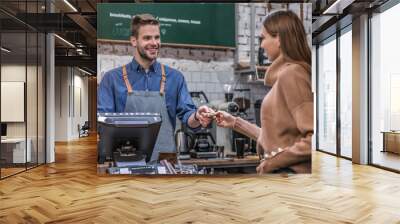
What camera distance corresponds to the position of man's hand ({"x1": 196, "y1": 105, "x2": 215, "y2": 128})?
592 cm

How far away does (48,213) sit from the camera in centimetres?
399

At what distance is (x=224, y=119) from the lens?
5.93 metres

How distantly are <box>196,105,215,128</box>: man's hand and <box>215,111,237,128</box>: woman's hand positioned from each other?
3.8 inches

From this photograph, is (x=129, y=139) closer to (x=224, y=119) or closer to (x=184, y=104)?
(x=184, y=104)

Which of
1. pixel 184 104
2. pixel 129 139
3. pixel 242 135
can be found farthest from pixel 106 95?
pixel 242 135

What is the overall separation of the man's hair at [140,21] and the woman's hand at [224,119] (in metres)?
1.65

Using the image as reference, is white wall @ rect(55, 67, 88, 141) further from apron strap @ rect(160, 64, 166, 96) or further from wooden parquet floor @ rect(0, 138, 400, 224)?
apron strap @ rect(160, 64, 166, 96)

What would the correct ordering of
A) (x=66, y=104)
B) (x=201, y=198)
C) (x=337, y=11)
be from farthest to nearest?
(x=66, y=104) → (x=337, y=11) → (x=201, y=198)

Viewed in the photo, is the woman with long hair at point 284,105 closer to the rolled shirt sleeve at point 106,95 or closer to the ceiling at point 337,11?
the ceiling at point 337,11

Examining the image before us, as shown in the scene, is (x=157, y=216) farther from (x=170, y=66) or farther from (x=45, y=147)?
(x=45, y=147)

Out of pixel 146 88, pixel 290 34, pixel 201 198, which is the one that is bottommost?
pixel 201 198

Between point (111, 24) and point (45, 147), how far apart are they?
3362mm

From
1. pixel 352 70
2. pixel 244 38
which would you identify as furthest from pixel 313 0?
pixel 244 38

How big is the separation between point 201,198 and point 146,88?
2005 mm
